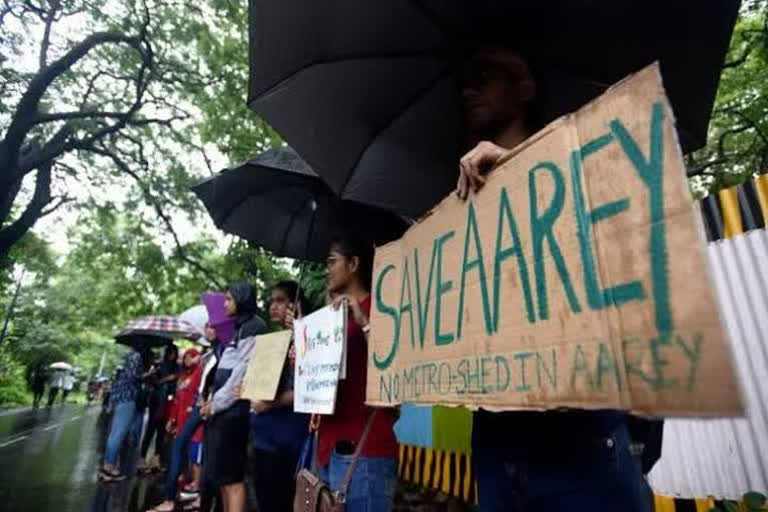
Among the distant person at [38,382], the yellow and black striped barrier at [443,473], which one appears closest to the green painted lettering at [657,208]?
the yellow and black striped barrier at [443,473]

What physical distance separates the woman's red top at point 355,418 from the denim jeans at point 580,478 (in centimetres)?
82

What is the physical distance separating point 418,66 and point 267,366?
1.76m

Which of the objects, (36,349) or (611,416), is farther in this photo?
(36,349)

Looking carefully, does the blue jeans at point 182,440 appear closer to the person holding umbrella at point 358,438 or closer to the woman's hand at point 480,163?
the person holding umbrella at point 358,438

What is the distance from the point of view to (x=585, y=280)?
33.8 inches

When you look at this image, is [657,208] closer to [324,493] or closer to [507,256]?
[507,256]

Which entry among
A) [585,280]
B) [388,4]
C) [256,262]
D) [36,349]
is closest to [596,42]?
[388,4]

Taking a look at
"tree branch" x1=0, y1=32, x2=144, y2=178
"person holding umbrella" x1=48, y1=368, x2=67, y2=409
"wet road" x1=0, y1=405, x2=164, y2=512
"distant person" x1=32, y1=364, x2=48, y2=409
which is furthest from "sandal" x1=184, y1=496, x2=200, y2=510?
"person holding umbrella" x1=48, y1=368, x2=67, y2=409

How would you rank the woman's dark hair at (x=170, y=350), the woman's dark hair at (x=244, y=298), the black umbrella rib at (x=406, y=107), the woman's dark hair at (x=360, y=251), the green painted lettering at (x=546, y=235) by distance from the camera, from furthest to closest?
1. the woman's dark hair at (x=170, y=350)
2. the woman's dark hair at (x=244, y=298)
3. the woman's dark hair at (x=360, y=251)
4. the black umbrella rib at (x=406, y=107)
5. the green painted lettering at (x=546, y=235)

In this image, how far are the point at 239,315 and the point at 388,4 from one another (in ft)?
7.88

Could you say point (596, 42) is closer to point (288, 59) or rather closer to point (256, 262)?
point (288, 59)

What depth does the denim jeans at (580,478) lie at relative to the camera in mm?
1106

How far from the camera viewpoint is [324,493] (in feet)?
6.07

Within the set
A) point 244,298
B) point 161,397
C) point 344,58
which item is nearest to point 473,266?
point 344,58
